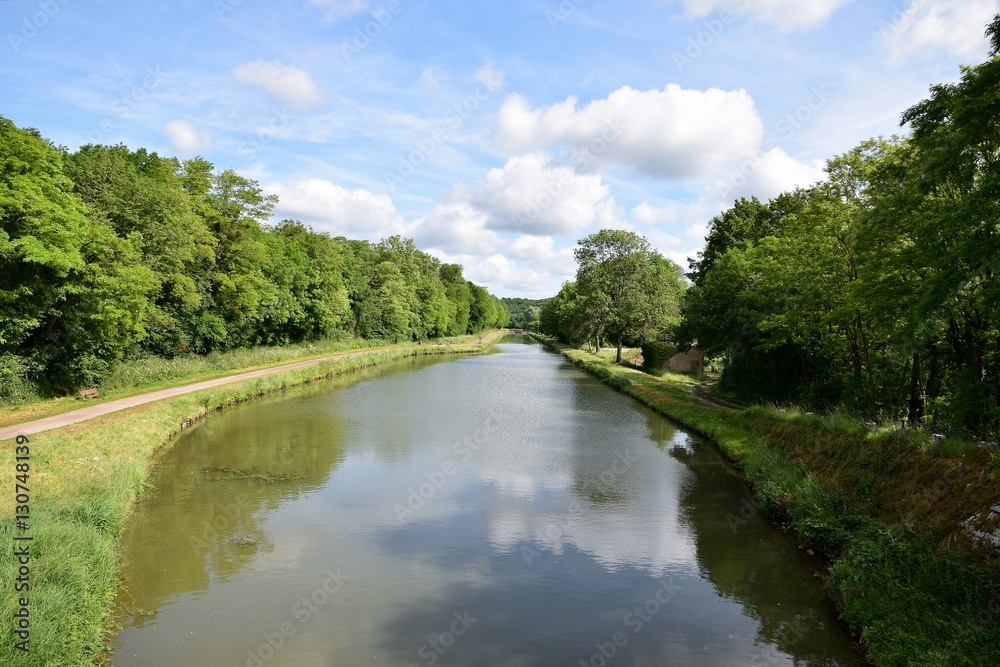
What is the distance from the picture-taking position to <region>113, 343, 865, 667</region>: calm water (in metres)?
8.34

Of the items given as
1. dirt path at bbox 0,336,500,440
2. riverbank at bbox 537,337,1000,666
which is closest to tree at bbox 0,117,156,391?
dirt path at bbox 0,336,500,440

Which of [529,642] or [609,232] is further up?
[609,232]

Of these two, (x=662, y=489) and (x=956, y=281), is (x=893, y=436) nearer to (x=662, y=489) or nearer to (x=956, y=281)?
(x=956, y=281)

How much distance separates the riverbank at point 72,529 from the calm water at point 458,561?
1.54ft

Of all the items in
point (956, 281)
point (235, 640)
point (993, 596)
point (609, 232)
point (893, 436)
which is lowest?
point (235, 640)

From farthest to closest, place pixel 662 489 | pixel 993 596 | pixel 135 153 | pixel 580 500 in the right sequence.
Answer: pixel 135 153 → pixel 662 489 → pixel 580 500 → pixel 993 596

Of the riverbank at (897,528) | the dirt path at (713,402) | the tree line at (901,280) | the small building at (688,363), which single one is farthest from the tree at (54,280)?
the small building at (688,363)

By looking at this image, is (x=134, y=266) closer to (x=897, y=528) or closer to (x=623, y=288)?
(x=897, y=528)

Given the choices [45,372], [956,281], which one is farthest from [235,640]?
[45,372]

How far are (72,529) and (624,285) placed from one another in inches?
1769

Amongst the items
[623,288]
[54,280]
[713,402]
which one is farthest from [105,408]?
[623,288]

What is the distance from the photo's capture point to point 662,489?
16.3 metres

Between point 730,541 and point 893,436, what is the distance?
13.7 ft

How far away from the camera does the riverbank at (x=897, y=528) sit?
7.65m
